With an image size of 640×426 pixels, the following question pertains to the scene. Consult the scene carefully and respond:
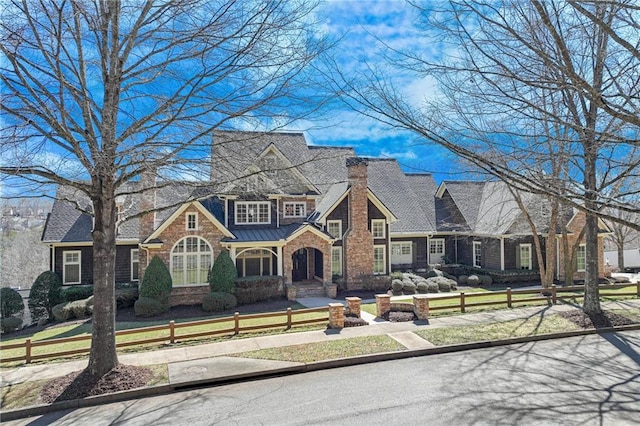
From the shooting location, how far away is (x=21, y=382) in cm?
831

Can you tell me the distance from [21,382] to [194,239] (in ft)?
33.7

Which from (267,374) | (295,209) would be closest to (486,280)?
(295,209)

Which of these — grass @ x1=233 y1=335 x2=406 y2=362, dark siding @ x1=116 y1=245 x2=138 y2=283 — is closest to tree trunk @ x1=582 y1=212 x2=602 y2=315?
grass @ x1=233 y1=335 x2=406 y2=362

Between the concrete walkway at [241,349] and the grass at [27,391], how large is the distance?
0.75ft

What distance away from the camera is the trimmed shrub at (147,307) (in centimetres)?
1552

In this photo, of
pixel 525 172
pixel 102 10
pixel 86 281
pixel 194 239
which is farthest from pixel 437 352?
pixel 86 281

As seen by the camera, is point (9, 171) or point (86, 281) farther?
point (86, 281)

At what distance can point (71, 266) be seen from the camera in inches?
761

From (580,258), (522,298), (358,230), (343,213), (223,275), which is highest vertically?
(343,213)

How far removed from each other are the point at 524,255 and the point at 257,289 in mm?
17685

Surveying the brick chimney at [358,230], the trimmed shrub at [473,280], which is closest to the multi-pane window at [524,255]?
the trimmed shrub at [473,280]

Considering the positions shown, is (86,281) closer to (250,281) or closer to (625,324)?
(250,281)

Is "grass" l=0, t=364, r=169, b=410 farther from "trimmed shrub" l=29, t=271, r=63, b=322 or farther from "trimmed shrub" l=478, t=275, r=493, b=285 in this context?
→ "trimmed shrub" l=478, t=275, r=493, b=285

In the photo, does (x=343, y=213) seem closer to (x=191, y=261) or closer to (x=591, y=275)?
(x=191, y=261)
